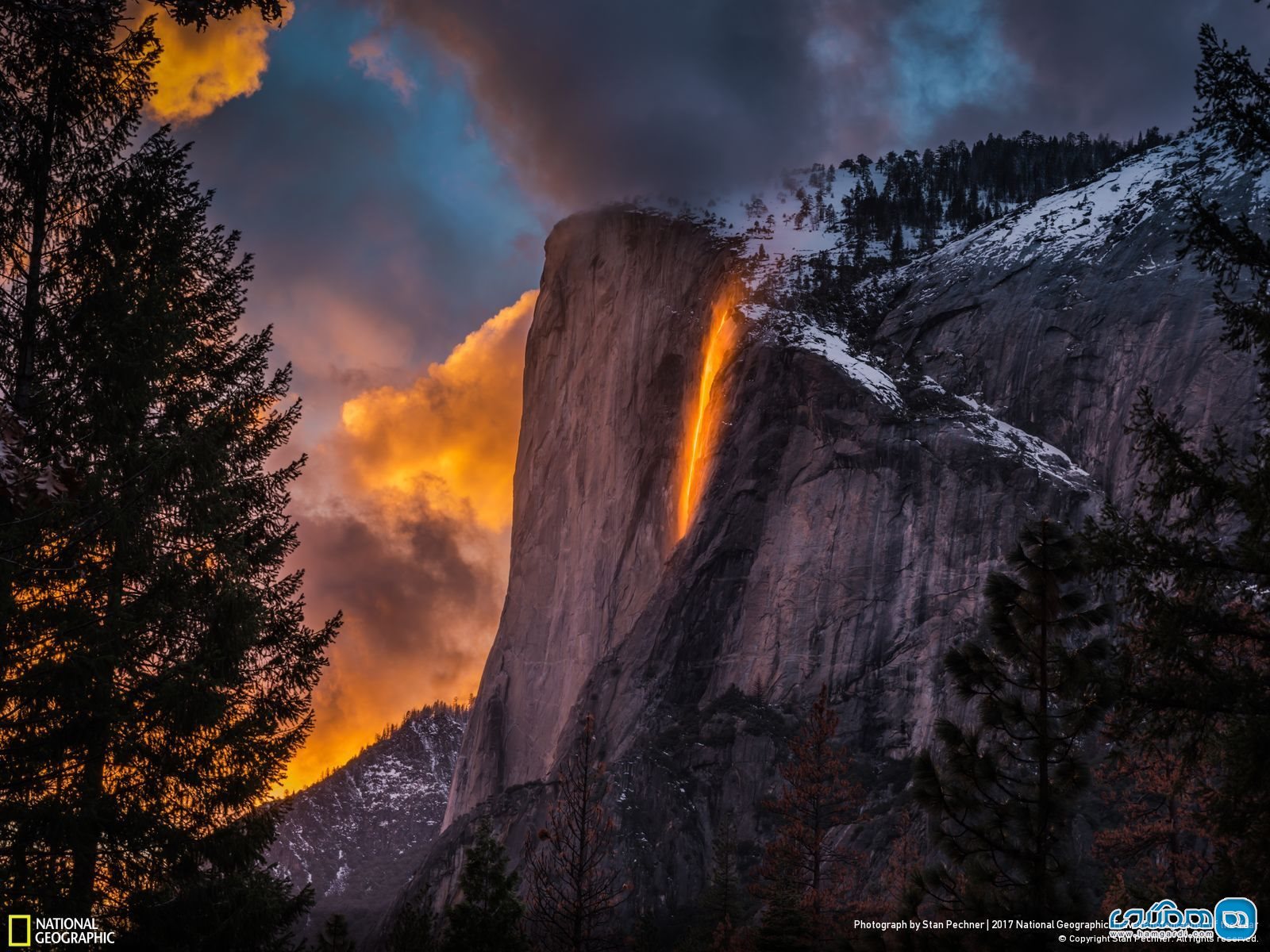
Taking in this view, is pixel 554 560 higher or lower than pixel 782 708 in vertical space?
higher

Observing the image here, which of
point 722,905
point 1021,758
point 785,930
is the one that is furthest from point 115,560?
point 722,905

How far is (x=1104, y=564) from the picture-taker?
10.8m

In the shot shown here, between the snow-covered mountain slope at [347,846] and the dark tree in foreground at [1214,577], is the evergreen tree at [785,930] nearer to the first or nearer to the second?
the dark tree in foreground at [1214,577]

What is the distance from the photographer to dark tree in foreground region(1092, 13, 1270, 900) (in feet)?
33.0

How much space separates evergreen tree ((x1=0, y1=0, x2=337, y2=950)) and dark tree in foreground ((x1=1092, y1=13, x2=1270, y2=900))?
383 inches

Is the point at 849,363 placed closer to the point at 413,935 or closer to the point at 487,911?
the point at 413,935

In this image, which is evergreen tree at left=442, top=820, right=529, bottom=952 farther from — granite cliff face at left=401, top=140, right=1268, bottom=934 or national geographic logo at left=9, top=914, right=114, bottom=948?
granite cliff face at left=401, top=140, right=1268, bottom=934

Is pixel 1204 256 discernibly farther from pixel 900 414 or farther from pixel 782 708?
pixel 900 414

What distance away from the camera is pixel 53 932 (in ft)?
32.3

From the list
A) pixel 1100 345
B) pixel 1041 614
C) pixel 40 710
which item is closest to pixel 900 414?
pixel 1100 345

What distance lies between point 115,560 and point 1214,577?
11535mm

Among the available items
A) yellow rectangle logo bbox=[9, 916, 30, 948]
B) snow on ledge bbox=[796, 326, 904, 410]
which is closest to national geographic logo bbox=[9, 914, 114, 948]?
yellow rectangle logo bbox=[9, 916, 30, 948]

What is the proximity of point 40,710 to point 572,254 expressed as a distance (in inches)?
3533

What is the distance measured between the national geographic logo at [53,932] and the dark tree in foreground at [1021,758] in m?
9.47
